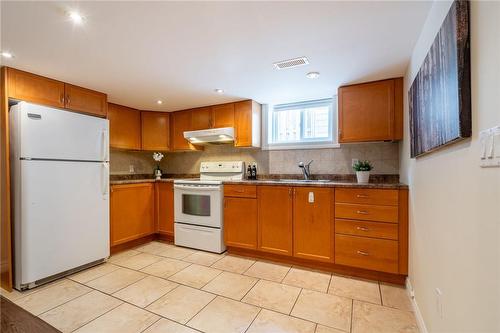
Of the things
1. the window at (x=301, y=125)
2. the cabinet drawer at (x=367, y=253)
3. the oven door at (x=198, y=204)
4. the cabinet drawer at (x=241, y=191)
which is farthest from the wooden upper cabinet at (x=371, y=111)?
the oven door at (x=198, y=204)

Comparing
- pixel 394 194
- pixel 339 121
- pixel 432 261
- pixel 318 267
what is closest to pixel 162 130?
pixel 339 121

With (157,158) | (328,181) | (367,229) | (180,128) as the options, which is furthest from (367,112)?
(157,158)

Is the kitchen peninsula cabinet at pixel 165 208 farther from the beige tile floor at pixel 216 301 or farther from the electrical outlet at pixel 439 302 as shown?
the electrical outlet at pixel 439 302

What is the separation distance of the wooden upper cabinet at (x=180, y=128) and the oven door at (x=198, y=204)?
794 millimetres

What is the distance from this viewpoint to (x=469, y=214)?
3.02 feet

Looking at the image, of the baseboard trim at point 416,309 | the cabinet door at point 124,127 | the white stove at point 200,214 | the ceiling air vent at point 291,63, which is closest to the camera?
the baseboard trim at point 416,309

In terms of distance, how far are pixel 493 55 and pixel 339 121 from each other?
81.1 inches

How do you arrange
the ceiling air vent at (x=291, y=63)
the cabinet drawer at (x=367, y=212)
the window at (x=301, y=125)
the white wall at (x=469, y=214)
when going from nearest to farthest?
the white wall at (x=469, y=214) → the ceiling air vent at (x=291, y=63) → the cabinet drawer at (x=367, y=212) → the window at (x=301, y=125)

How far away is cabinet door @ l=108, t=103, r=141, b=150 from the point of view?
3.42m

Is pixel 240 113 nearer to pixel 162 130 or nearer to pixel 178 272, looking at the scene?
pixel 162 130

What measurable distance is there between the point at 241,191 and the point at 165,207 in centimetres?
144

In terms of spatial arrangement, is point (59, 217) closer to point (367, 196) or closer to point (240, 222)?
point (240, 222)

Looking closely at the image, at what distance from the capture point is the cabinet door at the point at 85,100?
8.45 feet

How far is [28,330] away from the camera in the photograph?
0.71m
